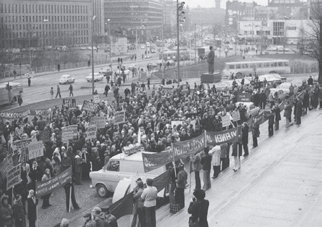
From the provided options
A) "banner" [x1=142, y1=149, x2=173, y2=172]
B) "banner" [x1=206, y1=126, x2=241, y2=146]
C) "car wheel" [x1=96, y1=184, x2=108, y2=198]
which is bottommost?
"car wheel" [x1=96, y1=184, x2=108, y2=198]

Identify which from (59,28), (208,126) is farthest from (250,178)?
(59,28)

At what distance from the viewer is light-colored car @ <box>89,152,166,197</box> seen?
17422mm

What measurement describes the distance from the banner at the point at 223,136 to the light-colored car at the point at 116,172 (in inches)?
97.7

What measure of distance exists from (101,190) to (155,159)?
8.28 feet

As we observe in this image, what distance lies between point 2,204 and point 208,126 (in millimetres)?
12941

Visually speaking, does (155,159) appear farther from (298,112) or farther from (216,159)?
(298,112)

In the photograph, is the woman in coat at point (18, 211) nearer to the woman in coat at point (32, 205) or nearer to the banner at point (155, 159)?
the woman in coat at point (32, 205)

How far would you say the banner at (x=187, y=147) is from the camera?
16.9 m

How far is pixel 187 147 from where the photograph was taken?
1758cm

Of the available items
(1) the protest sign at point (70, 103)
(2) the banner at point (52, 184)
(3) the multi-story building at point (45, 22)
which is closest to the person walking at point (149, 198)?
(2) the banner at point (52, 184)

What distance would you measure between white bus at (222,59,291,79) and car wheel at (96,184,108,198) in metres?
45.4

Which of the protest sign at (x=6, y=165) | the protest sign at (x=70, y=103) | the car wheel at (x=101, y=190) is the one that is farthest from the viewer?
the protest sign at (x=70, y=103)

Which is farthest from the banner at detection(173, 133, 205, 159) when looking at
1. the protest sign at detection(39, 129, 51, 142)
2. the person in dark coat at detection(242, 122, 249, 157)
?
the protest sign at detection(39, 129, 51, 142)

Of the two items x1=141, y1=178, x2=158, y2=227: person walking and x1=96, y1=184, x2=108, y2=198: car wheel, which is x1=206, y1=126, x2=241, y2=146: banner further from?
x1=141, y1=178, x2=158, y2=227: person walking
